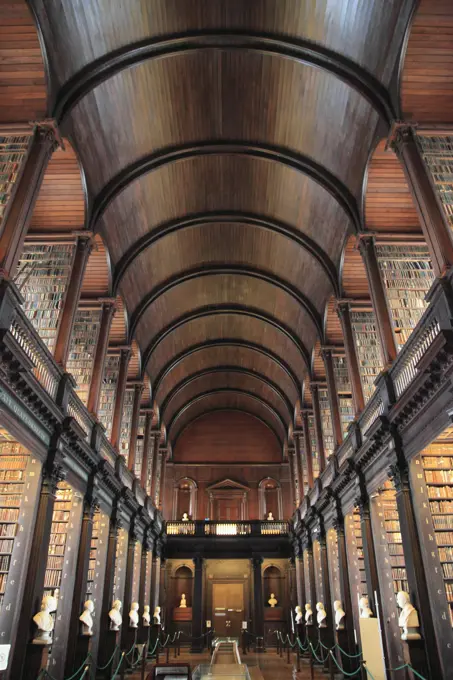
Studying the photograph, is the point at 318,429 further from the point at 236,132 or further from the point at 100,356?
the point at 236,132

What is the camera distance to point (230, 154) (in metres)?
12.0

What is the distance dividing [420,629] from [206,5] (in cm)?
1028

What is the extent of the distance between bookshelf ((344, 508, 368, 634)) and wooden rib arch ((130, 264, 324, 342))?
16.8 ft

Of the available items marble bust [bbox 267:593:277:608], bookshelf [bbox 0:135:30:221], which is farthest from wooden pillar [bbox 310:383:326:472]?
bookshelf [bbox 0:135:30:221]

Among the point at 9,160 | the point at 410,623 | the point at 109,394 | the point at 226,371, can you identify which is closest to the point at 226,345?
the point at 226,371

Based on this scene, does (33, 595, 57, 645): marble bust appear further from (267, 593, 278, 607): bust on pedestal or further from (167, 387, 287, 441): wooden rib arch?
(167, 387, 287, 441): wooden rib arch

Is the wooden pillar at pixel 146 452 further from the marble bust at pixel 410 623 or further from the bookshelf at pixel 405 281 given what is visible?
the marble bust at pixel 410 623

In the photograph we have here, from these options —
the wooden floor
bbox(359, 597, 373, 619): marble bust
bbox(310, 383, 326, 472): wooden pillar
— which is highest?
bbox(310, 383, 326, 472): wooden pillar

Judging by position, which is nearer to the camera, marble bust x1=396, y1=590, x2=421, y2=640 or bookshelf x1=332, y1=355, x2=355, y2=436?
marble bust x1=396, y1=590, x2=421, y2=640

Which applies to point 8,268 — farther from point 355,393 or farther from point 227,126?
point 355,393

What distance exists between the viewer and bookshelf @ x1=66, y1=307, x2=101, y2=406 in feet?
38.2

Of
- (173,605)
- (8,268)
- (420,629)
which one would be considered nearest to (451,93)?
(8,268)

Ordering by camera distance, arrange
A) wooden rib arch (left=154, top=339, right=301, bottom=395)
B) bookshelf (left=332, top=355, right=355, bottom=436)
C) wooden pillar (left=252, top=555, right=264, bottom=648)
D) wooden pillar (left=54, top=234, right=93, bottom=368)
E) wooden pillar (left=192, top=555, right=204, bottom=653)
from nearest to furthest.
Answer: wooden pillar (left=54, top=234, right=93, bottom=368) → bookshelf (left=332, top=355, right=355, bottom=436) → wooden pillar (left=192, top=555, right=204, bottom=653) → wooden rib arch (left=154, top=339, right=301, bottom=395) → wooden pillar (left=252, top=555, right=264, bottom=648)

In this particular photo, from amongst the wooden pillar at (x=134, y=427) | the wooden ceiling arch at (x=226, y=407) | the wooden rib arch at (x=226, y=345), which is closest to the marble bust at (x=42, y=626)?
the wooden pillar at (x=134, y=427)
